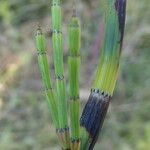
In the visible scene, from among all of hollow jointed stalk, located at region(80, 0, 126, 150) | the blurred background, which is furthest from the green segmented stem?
the blurred background

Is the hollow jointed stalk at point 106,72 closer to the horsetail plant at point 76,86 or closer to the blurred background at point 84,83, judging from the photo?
the horsetail plant at point 76,86

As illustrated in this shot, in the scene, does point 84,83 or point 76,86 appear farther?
point 84,83

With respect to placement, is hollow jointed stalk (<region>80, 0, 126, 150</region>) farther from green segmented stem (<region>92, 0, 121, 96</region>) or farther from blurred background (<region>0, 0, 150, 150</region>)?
blurred background (<region>0, 0, 150, 150</region>)

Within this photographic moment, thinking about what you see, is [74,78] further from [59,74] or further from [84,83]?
[84,83]

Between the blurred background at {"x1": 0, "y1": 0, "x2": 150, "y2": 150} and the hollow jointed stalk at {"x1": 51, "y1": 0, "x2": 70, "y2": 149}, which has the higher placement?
the blurred background at {"x1": 0, "y1": 0, "x2": 150, "y2": 150}

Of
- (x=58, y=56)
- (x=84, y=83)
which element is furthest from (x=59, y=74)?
(x=84, y=83)
